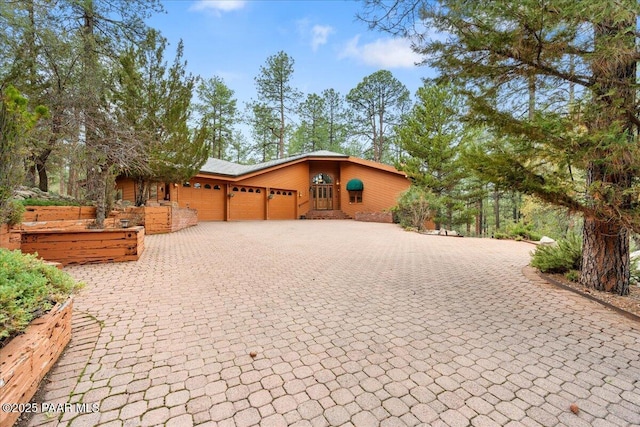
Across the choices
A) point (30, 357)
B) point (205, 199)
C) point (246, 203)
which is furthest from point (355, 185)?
point (30, 357)

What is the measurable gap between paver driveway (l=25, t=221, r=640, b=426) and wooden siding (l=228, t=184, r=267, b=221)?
41.6 feet

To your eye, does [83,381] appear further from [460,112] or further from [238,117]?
[238,117]

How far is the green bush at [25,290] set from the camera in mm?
1759

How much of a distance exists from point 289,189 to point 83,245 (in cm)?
1507

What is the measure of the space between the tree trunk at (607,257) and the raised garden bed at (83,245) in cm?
807

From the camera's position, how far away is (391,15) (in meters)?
3.93

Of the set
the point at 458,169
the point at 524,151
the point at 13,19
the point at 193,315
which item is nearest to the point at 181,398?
the point at 193,315

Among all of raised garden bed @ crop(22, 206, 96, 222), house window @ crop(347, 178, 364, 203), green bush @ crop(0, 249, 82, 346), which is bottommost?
green bush @ crop(0, 249, 82, 346)

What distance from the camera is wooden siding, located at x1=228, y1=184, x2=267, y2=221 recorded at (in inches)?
671

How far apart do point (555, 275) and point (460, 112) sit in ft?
11.6

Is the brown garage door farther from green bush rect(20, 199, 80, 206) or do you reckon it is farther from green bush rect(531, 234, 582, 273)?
green bush rect(531, 234, 582, 273)

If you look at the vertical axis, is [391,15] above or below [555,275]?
above

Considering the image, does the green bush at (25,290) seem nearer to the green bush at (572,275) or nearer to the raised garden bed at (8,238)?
the raised garden bed at (8,238)

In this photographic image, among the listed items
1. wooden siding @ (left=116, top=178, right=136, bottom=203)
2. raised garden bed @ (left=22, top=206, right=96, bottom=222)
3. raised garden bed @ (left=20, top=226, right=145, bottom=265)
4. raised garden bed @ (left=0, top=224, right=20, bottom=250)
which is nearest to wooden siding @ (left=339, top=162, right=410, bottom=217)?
wooden siding @ (left=116, top=178, right=136, bottom=203)
